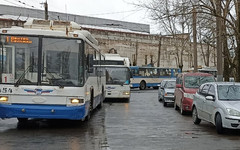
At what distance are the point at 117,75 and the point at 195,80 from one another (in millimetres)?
7705

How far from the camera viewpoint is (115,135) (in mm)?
11328

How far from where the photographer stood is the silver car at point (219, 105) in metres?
11.2

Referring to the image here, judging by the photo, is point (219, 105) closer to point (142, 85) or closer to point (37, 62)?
point (37, 62)

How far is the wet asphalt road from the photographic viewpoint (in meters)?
9.61

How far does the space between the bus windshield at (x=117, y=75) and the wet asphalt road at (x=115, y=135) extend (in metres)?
9.98

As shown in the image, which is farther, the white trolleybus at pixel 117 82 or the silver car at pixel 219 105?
the white trolleybus at pixel 117 82

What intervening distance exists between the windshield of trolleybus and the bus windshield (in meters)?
13.1

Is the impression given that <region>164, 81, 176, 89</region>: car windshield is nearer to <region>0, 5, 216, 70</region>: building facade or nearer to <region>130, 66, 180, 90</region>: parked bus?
<region>130, 66, 180, 90</region>: parked bus

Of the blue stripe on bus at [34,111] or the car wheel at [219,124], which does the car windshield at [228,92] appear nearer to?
the car wheel at [219,124]

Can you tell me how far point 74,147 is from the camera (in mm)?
9352

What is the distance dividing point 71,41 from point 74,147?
3978 millimetres

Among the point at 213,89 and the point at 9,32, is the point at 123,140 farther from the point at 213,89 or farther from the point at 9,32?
the point at 9,32

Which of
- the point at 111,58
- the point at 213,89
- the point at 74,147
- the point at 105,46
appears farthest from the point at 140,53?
the point at 74,147

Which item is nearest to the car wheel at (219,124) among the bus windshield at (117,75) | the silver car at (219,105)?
the silver car at (219,105)
